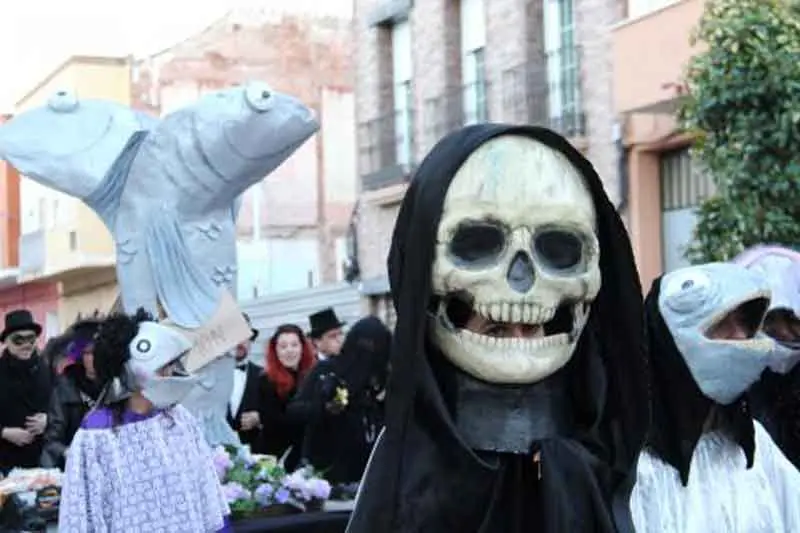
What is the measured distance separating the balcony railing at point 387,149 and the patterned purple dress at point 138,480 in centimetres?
1356

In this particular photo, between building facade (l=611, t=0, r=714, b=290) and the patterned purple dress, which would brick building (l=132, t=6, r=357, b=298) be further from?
the patterned purple dress

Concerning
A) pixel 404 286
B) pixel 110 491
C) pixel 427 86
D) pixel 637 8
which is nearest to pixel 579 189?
pixel 404 286

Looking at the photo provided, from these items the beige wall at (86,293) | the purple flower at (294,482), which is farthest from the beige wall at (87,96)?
the purple flower at (294,482)

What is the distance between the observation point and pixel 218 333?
6793 mm

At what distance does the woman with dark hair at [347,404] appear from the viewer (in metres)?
7.30

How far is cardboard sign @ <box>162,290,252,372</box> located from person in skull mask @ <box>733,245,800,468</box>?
249 centimetres

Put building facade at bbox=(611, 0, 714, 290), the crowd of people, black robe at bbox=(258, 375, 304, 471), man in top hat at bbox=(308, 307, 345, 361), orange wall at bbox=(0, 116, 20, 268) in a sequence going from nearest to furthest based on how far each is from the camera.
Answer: the crowd of people < black robe at bbox=(258, 375, 304, 471) < man in top hat at bbox=(308, 307, 345, 361) < building facade at bbox=(611, 0, 714, 290) < orange wall at bbox=(0, 116, 20, 268)

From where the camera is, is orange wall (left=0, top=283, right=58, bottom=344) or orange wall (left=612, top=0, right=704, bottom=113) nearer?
orange wall (left=612, top=0, right=704, bottom=113)

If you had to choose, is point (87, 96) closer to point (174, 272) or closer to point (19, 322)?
point (19, 322)

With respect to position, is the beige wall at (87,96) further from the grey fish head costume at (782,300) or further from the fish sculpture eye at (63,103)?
the grey fish head costume at (782,300)

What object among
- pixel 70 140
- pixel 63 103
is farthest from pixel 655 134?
pixel 70 140

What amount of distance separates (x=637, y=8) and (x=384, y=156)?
5.74 m

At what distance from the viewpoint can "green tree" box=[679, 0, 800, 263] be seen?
8547 millimetres

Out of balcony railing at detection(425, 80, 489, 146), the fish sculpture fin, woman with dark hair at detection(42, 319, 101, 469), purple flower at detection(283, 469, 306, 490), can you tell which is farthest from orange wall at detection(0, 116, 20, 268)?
purple flower at detection(283, 469, 306, 490)
